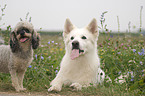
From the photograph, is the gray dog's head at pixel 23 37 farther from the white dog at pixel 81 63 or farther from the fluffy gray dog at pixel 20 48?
the white dog at pixel 81 63

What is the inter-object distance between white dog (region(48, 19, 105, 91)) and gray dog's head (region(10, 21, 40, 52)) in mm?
892

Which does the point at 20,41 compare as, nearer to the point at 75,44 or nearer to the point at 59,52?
the point at 75,44

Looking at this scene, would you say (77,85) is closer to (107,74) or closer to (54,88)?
(54,88)

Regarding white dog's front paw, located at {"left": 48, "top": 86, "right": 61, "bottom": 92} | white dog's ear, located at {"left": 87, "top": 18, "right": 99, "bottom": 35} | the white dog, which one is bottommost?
white dog's front paw, located at {"left": 48, "top": 86, "right": 61, "bottom": 92}

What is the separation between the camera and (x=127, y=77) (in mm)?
5711

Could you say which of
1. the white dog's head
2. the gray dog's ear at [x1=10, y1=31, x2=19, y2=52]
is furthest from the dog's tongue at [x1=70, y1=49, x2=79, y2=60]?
the gray dog's ear at [x1=10, y1=31, x2=19, y2=52]

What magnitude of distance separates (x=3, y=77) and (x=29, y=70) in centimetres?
87

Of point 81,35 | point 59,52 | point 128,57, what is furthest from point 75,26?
point 59,52

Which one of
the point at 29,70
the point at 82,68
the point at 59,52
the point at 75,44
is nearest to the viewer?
the point at 75,44

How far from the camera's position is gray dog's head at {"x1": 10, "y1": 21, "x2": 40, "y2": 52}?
4805 millimetres

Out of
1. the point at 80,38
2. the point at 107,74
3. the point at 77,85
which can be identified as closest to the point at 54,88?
the point at 77,85

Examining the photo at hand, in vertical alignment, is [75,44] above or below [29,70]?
above

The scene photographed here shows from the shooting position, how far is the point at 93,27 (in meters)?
5.39

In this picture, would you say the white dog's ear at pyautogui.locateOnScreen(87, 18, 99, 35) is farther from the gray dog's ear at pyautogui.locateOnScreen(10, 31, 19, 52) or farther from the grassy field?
the gray dog's ear at pyautogui.locateOnScreen(10, 31, 19, 52)
